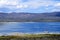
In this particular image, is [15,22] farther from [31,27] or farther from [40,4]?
[40,4]

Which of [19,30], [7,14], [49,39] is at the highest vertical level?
[7,14]

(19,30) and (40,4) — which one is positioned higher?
(40,4)

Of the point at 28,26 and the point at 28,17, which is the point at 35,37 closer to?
the point at 28,26

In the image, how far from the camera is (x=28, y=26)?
3357mm

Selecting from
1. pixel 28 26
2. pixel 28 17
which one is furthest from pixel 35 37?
pixel 28 17

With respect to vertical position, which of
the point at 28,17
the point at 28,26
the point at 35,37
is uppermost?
the point at 28,17

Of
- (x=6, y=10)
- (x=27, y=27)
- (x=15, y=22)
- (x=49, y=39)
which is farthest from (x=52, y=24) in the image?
(x=6, y=10)

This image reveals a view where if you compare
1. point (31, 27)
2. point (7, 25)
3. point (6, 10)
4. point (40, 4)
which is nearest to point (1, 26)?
point (7, 25)

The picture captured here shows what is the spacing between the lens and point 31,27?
3363mm

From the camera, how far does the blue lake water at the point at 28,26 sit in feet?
11.0

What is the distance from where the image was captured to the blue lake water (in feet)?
11.0

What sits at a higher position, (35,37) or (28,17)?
(28,17)

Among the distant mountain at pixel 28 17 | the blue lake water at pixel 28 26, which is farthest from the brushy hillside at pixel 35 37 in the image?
the distant mountain at pixel 28 17

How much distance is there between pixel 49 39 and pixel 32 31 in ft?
1.24
